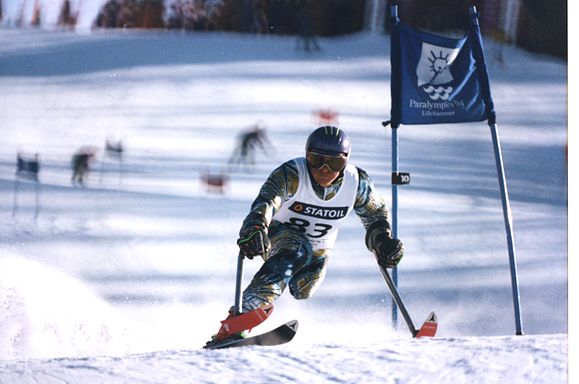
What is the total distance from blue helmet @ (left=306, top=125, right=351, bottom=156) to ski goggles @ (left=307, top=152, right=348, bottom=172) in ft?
0.05

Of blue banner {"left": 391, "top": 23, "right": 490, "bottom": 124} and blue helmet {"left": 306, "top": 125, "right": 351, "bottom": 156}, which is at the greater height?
blue banner {"left": 391, "top": 23, "right": 490, "bottom": 124}

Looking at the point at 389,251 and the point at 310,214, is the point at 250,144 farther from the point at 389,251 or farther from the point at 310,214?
the point at 389,251

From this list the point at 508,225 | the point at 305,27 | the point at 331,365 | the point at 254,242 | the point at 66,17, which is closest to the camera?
the point at 331,365

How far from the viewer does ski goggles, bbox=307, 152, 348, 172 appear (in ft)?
9.71

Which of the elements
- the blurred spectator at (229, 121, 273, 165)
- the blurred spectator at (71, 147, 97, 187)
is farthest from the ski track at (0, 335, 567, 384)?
the blurred spectator at (229, 121, 273, 165)

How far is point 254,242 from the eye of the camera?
270 centimetres

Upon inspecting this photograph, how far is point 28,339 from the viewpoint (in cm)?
327

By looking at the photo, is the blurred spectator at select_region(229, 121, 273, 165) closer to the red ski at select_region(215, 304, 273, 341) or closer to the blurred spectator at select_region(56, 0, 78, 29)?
the blurred spectator at select_region(56, 0, 78, 29)

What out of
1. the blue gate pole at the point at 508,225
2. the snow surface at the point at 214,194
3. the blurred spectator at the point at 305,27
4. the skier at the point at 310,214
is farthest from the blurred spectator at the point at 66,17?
the blue gate pole at the point at 508,225

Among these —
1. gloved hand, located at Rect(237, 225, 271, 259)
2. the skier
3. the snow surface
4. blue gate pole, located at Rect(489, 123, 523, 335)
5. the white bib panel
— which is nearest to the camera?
gloved hand, located at Rect(237, 225, 271, 259)

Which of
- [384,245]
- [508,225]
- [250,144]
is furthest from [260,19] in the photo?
[508,225]

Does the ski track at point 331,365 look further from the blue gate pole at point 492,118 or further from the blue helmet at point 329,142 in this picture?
the blue gate pole at point 492,118

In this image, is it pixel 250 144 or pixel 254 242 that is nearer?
pixel 254 242

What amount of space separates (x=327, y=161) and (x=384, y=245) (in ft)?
1.16
